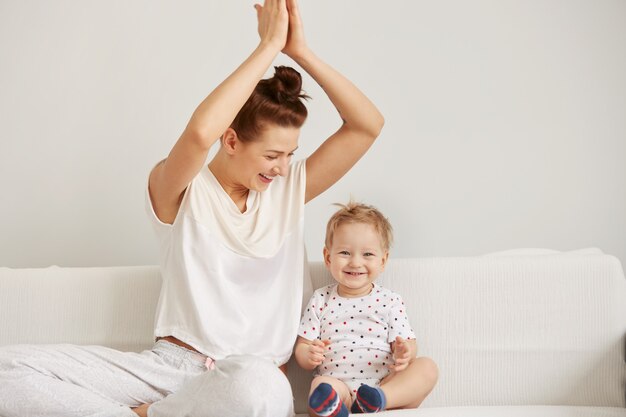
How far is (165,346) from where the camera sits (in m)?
1.96

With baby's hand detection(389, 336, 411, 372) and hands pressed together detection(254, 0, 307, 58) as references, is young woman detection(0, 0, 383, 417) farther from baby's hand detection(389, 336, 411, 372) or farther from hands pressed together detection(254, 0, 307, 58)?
baby's hand detection(389, 336, 411, 372)

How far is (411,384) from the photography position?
1916mm

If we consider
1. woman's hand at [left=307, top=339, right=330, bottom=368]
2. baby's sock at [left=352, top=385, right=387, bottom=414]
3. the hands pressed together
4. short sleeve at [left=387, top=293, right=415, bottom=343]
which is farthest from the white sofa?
the hands pressed together

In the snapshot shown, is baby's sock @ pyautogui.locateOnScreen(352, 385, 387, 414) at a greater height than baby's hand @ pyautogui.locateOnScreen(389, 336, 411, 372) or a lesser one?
lesser

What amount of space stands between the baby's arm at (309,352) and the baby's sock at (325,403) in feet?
0.66

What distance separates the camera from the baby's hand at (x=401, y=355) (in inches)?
75.9

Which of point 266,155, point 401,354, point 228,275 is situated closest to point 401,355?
point 401,354

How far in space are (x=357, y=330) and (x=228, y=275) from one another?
35 centimetres

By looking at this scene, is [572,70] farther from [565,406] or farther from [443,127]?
[565,406]

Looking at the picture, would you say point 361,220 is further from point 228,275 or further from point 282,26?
point 282,26

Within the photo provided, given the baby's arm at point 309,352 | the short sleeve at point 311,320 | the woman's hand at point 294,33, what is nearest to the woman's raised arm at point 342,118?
the woman's hand at point 294,33

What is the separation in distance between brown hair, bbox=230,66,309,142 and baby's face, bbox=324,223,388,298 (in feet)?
1.01

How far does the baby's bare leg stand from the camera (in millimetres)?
1891

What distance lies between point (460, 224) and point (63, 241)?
129cm
